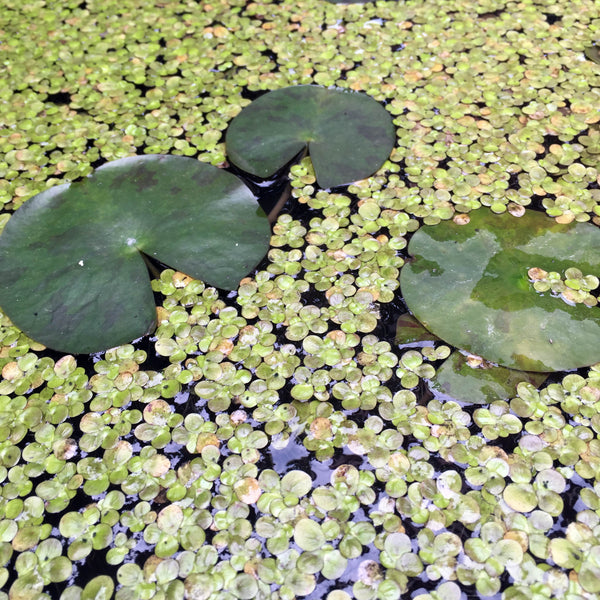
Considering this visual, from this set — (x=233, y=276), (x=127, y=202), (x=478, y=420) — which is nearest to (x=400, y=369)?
(x=478, y=420)

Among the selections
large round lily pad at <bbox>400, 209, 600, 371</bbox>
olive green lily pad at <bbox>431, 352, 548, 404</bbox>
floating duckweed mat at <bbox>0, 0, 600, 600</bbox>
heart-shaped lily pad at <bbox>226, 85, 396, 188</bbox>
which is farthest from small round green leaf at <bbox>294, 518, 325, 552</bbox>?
heart-shaped lily pad at <bbox>226, 85, 396, 188</bbox>

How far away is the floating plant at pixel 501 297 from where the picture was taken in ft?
5.02

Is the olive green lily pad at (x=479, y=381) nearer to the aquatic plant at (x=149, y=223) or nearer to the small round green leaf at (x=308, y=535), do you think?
the small round green leaf at (x=308, y=535)

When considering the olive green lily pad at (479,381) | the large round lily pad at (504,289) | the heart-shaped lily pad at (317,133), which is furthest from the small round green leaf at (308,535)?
the heart-shaped lily pad at (317,133)

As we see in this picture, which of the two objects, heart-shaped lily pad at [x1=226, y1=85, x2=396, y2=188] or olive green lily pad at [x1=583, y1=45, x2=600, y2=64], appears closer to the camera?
heart-shaped lily pad at [x1=226, y1=85, x2=396, y2=188]

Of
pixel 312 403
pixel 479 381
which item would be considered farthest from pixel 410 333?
pixel 312 403

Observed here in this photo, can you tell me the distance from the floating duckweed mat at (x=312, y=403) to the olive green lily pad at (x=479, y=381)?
3cm

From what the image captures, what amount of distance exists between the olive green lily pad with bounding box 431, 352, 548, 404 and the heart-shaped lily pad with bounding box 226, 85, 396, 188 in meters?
0.78

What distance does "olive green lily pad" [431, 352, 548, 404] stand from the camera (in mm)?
1503

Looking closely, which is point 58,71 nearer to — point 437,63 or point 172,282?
point 172,282

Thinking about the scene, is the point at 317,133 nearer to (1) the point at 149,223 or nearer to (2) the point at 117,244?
(1) the point at 149,223

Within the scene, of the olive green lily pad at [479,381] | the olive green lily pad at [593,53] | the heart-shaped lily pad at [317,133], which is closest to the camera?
the olive green lily pad at [479,381]

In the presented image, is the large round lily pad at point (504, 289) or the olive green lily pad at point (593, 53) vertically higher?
the olive green lily pad at point (593, 53)

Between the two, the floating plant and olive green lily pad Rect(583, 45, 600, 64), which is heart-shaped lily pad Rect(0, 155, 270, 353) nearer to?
the floating plant
